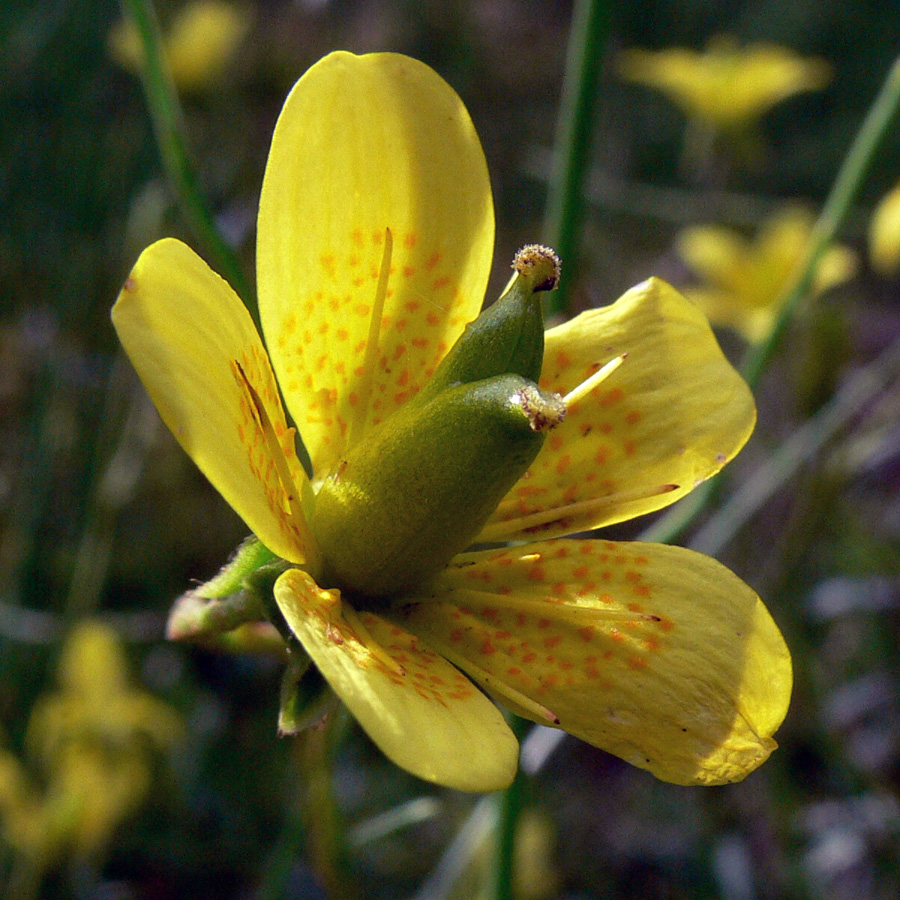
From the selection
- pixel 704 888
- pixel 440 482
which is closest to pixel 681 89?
pixel 704 888

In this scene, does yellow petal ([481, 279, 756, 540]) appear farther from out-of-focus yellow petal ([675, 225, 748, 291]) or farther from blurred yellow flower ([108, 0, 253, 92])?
blurred yellow flower ([108, 0, 253, 92])

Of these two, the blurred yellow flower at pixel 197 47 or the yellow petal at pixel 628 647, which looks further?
the blurred yellow flower at pixel 197 47

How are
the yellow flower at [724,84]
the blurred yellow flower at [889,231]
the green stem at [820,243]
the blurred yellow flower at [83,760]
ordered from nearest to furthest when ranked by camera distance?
the green stem at [820,243]
the blurred yellow flower at [889,231]
the blurred yellow flower at [83,760]
the yellow flower at [724,84]

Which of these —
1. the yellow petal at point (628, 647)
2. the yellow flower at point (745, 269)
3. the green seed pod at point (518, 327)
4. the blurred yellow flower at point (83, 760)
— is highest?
the green seed pod at point (518, 327)

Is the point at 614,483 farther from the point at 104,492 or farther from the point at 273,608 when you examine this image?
the point at 104,492

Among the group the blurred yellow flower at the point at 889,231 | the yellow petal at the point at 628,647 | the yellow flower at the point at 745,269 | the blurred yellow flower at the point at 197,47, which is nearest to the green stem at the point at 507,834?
the yellow petal at the point at 628,647

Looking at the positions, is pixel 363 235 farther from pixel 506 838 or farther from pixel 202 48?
pixel 202 48

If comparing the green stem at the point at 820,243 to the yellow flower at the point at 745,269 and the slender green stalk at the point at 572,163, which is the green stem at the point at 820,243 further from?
the yellow flower at the point at 745,269
